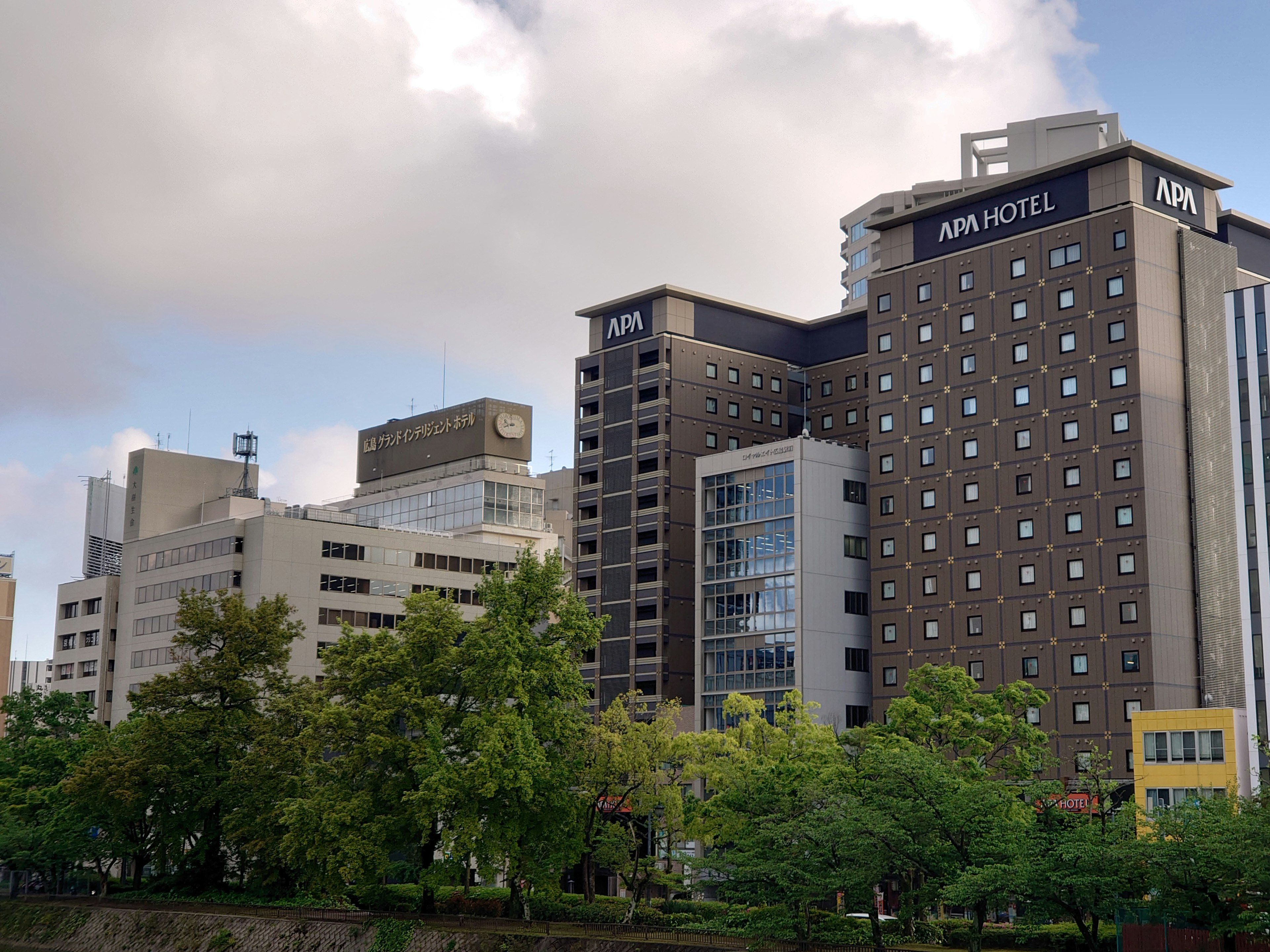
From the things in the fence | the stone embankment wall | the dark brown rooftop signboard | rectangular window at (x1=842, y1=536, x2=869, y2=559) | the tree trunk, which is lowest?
the stone embankment wall

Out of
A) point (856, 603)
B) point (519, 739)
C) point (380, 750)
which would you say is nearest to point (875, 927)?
point (519, 739)

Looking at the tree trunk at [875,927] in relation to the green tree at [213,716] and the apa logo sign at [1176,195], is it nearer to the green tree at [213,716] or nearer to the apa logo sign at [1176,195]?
the green tree at [213,716]

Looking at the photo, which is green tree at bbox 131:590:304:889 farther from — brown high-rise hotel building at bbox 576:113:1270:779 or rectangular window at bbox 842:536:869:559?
rectangular window at bbox 842:536:869:559

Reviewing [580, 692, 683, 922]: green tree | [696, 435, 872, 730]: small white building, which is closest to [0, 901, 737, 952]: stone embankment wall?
[580, 692, 683, 922]: green tree

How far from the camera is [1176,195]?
4281 inches

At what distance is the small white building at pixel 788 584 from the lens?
119 m

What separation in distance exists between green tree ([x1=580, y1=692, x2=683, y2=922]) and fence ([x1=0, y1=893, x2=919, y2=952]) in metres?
5.24

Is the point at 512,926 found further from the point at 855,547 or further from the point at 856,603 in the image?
the point at 855,547

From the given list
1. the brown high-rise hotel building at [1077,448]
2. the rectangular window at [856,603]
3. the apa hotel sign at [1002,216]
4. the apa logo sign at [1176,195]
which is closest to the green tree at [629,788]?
the brown high-rise hotel building at [1077,448]

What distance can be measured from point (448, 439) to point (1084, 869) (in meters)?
134

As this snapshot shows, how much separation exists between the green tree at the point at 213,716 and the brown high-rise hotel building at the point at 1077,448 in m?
41.4

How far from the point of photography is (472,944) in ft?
251

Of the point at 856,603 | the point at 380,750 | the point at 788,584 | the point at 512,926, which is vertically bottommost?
Result: the point at 512,926

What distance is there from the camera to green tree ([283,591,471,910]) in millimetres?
79438
